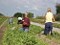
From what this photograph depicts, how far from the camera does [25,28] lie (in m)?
11.4

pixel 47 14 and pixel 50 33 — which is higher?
pixel 47 14

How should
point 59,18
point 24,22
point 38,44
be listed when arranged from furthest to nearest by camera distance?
1. point 59,18
2. point 24,22
3. point 38,44

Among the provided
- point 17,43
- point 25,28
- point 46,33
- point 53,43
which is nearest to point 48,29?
point 46,33

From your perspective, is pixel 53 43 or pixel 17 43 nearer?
pixel 17 43

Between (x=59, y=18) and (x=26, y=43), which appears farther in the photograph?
(x=59, y=18)

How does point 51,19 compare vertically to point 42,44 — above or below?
above

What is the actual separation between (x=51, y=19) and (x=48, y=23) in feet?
0.99

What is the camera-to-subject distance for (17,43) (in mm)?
7875

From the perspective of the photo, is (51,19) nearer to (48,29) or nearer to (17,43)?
(48,29)

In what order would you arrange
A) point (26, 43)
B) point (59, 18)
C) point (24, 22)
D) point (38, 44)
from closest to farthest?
point (38, 44) < point (26, 43) < point (24, 22) < point (59, 18)

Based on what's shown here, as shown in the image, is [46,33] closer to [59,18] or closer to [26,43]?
[26,43]

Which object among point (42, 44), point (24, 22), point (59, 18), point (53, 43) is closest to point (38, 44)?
point (42, 44)

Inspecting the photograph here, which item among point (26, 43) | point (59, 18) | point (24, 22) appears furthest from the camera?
point (59, 18)

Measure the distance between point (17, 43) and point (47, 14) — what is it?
4.05 metres
